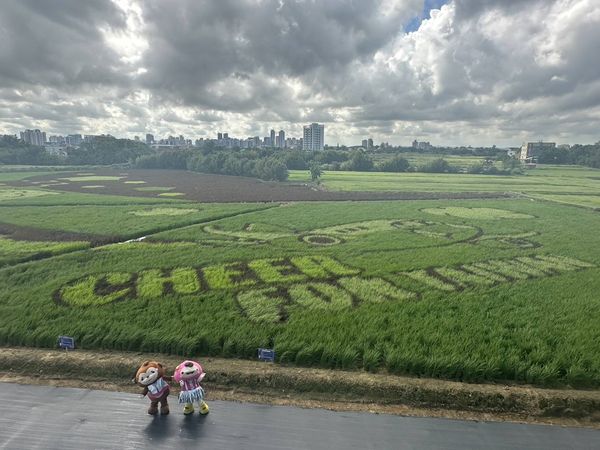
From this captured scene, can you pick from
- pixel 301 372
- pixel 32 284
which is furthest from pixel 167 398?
pixel 32 284

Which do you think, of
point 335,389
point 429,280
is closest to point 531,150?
point 429,280

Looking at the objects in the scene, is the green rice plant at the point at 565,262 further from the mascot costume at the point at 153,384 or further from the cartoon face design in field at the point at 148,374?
the cartoon face design in field at the point at 148,374

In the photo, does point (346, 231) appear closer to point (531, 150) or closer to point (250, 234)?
point (250, 234)

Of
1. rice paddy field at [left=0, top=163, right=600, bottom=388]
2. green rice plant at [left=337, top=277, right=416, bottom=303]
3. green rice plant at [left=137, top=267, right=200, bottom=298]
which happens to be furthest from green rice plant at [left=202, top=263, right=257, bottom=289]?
green rice plant at [left=337, top=277, right=416, bottom=303]

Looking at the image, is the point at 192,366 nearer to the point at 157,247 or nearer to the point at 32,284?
the point at 32,284

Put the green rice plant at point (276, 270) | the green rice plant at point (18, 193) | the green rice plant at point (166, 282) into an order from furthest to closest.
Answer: the green rice plant at point (18, 193) → the green rice plant at point (276, 270) → the green rice plant at point (166, 282)

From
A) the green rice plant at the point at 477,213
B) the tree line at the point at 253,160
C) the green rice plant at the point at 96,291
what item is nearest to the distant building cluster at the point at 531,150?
the tree line at the point at 253,160

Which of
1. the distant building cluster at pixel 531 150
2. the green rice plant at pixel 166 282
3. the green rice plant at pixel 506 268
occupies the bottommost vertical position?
the green rice plant at pixel 166 282
